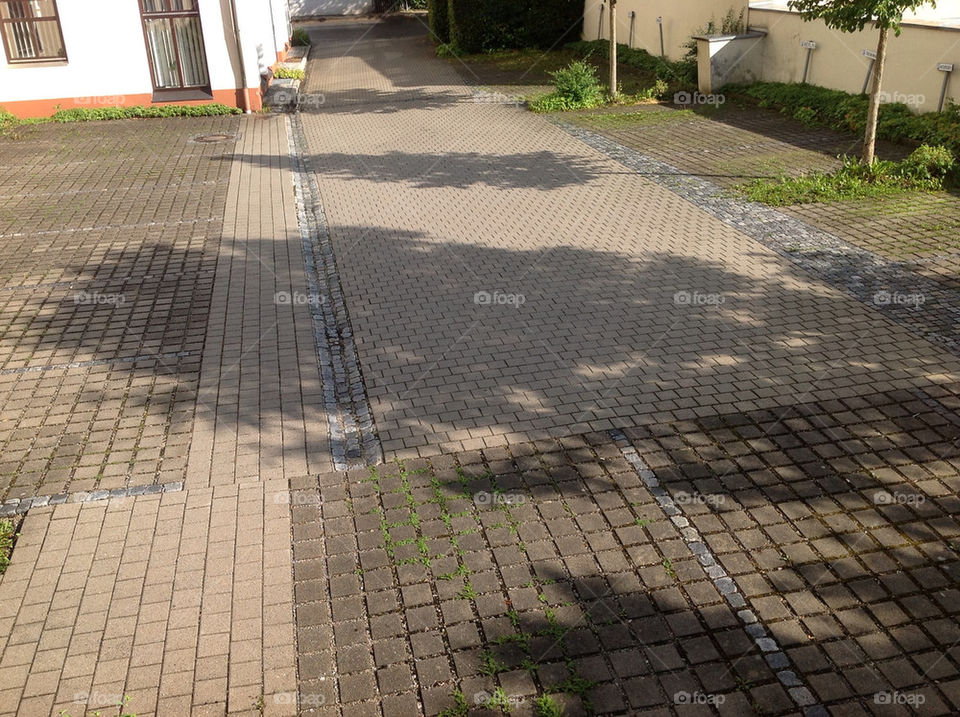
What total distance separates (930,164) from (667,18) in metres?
12.6

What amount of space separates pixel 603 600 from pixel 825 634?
3.91 feet

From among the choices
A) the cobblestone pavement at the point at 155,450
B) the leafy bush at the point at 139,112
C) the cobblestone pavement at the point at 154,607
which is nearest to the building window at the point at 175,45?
the leafy bush at the point at 139,112

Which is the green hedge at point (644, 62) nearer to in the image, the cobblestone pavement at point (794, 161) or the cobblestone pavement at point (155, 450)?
the cobblestone pavement at point (794, 161)

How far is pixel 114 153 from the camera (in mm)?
16922

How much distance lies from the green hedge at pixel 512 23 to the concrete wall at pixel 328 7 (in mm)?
19417

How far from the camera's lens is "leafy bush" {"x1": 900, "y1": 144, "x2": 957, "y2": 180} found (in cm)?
1213

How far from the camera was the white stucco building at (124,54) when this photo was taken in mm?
19188

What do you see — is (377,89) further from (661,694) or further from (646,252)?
(661,694)

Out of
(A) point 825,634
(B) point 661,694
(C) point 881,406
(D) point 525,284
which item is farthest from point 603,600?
(D) point 525,284

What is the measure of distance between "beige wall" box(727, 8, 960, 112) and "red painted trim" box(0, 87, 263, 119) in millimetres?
11428

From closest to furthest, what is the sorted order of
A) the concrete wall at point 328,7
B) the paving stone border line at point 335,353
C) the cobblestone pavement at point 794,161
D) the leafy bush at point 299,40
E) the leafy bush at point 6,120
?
the paving stone border line at point 335,353
the cobblestone pavement at point 794,161
the leafy bush at point 6,120
the leafy bush at point 299,40
the concrete wall at point 328,7

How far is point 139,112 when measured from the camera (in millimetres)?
19969

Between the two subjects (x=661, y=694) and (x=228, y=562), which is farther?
(x=228, y=562)

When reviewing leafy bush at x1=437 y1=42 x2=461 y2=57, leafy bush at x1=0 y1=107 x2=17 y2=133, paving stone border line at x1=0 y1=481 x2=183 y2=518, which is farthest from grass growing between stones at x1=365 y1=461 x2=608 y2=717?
leafy bush at x1=437 y1=42 x2=461 y2=57
